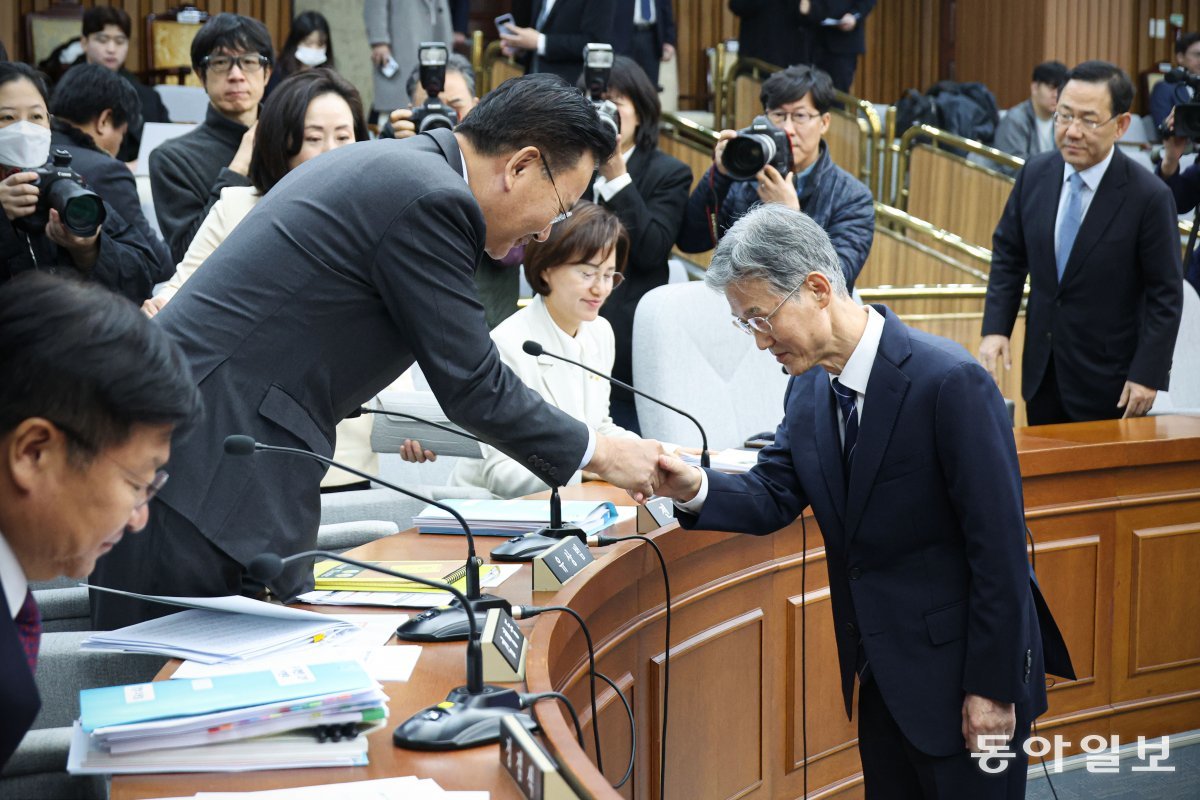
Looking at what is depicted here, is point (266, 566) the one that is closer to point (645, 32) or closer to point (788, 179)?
point (788, 179)

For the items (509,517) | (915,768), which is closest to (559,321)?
(509,517)

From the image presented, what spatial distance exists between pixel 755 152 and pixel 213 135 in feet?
4.67

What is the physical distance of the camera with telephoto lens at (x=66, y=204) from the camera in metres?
2.88

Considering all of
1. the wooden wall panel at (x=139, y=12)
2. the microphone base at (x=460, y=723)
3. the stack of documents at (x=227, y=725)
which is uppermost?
the wooden wall panel at (x=139, y=12)

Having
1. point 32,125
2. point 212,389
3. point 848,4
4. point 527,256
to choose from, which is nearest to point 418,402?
point 527,256

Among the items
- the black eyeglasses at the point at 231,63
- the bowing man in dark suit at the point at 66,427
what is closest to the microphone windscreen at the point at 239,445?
the bowing man in dark suit at the point at 66,427

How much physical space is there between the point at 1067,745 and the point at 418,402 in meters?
1.86

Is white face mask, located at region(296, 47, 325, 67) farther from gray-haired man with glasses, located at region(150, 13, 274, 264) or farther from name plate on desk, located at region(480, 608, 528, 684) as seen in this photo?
name plate on desk, located at region(480, 608, 528, 684)

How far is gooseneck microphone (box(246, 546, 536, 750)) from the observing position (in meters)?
1.42

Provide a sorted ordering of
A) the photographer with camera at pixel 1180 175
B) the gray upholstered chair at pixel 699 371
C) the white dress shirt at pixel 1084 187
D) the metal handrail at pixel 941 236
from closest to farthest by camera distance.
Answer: the gray upholstered chair at pixel 699 371, the white dress shirt at pixel 1084 187, the photographer with camera at pixel 1180 175, the metal handrail at pixel 941 236

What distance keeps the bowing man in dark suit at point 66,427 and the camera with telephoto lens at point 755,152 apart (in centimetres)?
260

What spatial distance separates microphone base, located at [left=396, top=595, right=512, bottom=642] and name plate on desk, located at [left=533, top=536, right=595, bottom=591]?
0.17m

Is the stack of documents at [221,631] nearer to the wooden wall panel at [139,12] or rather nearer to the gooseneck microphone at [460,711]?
the gooseneck microphone at [460,711]

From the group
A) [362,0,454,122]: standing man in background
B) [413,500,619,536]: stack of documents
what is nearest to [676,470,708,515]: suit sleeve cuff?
[413,500,619,536]: stack of documents
